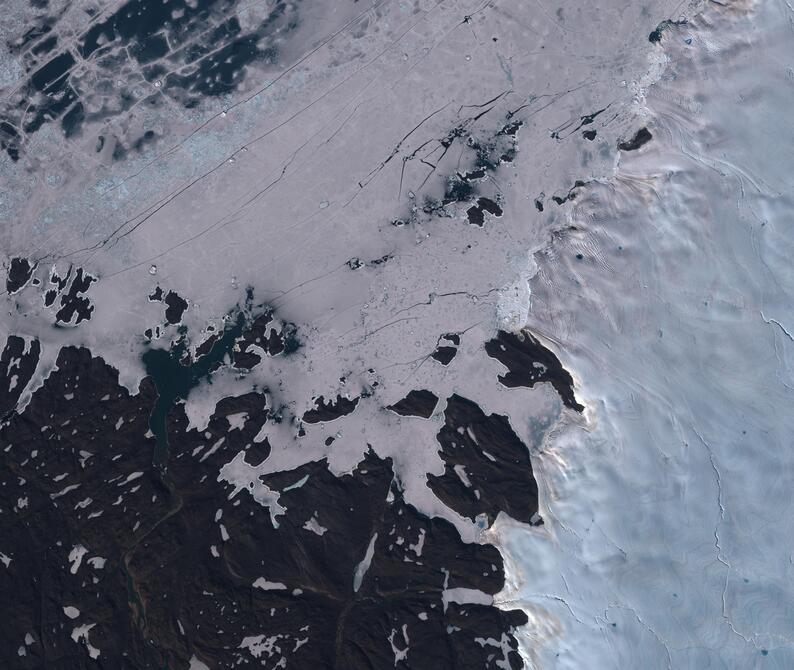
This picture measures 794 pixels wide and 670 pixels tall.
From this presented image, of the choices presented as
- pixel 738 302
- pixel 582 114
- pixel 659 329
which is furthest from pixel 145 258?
pixel 738 302

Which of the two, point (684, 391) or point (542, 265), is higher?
point (542, 265)

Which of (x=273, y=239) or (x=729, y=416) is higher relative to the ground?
(x=273, y=239)

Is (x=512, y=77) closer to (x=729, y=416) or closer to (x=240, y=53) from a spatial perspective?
(x=240, y=53)

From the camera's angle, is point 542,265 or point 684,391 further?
point 542,265
